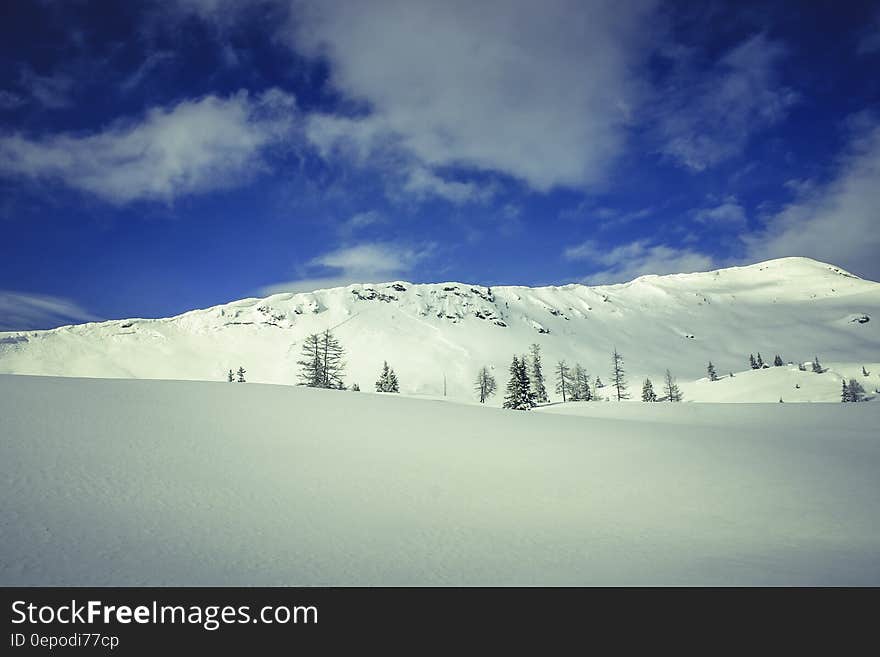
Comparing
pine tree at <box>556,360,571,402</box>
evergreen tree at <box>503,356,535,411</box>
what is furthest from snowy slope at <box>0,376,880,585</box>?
pine tree at <box>556,360,571,402</box>

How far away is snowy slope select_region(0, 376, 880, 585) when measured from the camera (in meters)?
8.92

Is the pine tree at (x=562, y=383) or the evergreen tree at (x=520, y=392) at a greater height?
the pine tree at (x=562, y=383)

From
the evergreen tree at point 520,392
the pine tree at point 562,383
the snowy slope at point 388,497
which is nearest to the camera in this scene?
the snowy slope at point 388,497

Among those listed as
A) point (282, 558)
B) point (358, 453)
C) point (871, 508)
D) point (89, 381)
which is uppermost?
point (89, 381)

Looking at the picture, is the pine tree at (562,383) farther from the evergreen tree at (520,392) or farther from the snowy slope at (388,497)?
the snowy slope at (388,497)

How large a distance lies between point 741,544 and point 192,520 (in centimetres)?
1387

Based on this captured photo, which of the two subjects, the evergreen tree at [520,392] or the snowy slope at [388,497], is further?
the evergreen tree at [520,392]

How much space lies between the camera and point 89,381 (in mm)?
23766

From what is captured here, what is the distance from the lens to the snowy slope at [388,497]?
8.92 m

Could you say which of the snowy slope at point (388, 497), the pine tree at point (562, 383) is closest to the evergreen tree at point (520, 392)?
the pine tree at point (562, 383)

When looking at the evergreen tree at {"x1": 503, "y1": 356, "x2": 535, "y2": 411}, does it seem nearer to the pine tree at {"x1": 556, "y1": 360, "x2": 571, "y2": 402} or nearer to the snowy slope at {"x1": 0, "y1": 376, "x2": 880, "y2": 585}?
the pine tree at {"x1": 556, "y1": 360, "x2": 571, "y2": 402}

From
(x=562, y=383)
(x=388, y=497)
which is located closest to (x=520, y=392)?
(x=562, y=383)
